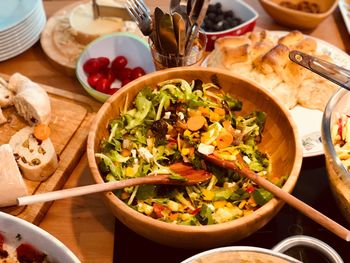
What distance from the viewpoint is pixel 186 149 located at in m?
1.11

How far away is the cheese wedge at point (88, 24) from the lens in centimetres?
163

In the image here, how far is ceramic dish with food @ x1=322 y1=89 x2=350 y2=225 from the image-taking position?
1.02m

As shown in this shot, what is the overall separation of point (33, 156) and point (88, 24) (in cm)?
65

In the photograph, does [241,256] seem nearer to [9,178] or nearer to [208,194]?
[208,194]

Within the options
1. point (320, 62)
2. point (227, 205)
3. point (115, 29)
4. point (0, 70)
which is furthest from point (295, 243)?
point (0, 70)

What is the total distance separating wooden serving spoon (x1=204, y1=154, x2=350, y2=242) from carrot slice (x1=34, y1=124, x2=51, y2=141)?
1.63 ft

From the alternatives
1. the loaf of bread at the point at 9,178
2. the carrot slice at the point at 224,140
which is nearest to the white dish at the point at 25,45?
the loaf of bread at the point at 9,178

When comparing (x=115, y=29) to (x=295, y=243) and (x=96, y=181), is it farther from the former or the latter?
(x=295, y=243)

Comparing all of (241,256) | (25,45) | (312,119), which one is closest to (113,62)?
(25,45)

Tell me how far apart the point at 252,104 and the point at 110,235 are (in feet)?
1.72

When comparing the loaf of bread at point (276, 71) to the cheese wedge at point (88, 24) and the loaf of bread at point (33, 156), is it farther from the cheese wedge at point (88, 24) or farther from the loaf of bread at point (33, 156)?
the loaf of bread at point (33, 156)

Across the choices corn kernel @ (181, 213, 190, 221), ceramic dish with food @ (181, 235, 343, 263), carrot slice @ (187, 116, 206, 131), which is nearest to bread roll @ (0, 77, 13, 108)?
carrot slice @ (187, 116, 206, 131)

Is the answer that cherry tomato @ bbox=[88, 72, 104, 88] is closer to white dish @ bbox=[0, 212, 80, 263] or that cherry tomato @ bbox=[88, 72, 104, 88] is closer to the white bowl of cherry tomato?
the white bowl of cherry tomato

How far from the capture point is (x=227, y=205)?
1.04 meters
